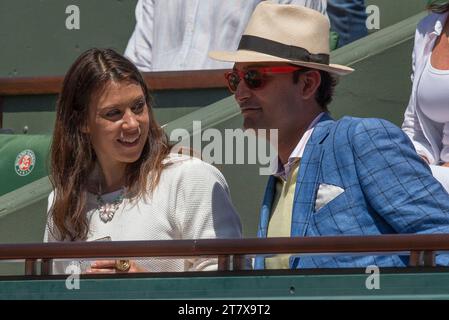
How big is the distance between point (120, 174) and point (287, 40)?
1.97ft

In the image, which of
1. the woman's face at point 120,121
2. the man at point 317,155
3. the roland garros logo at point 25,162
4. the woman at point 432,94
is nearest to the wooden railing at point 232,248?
the man at point 317,155

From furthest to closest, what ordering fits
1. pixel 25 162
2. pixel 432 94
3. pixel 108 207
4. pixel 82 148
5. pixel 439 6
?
pixel 25 162 → pixel 439 6 → pixel 432 94 → pixel 82 148 → pixel 108 207

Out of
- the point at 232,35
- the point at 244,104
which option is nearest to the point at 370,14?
the point at 232,35

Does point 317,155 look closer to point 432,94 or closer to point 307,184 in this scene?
point 307,184

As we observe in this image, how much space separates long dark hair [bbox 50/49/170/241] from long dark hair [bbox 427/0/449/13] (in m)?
1.22

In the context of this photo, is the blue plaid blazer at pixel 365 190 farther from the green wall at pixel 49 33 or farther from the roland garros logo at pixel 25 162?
the green wall at pixel 49 33

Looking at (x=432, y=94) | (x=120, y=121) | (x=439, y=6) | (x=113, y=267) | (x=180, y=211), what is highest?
(x=439, y=6)

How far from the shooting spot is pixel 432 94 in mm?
4430

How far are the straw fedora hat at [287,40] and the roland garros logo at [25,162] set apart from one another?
200 cm

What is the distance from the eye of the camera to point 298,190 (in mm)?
3455

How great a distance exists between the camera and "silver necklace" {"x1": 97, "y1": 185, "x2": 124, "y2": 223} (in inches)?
147

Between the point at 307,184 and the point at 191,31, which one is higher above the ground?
the point at 191,31

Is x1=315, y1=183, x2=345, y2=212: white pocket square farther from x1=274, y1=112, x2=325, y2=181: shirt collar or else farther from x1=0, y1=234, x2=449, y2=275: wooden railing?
x1=0, y1=234, x2=449, y2=275: wooden railing

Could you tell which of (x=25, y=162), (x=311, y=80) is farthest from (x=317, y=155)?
(x=25, y=162)
